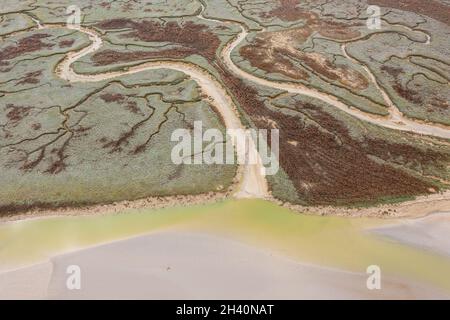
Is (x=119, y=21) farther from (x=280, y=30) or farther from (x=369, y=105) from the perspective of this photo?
(x=369, y=105)

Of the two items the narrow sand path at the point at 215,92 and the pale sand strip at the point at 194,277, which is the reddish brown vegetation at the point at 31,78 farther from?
the pale sand strip at the point at 194,277

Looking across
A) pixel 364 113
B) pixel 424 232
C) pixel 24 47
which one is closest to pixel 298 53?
pixel 364 113

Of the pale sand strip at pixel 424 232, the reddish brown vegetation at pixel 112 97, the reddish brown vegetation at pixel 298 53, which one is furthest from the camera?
the reddish brown vegetation at pixel 298 53

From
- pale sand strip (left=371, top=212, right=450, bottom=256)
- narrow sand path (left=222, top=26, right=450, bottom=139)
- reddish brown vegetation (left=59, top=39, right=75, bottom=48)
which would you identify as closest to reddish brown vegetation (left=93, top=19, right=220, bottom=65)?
narrow sand path (left=222, top=26, right=450, bottom=139)

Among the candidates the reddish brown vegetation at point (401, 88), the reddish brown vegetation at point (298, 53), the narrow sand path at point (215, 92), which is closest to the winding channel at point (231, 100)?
the narrow sand path at point (215, 92)
